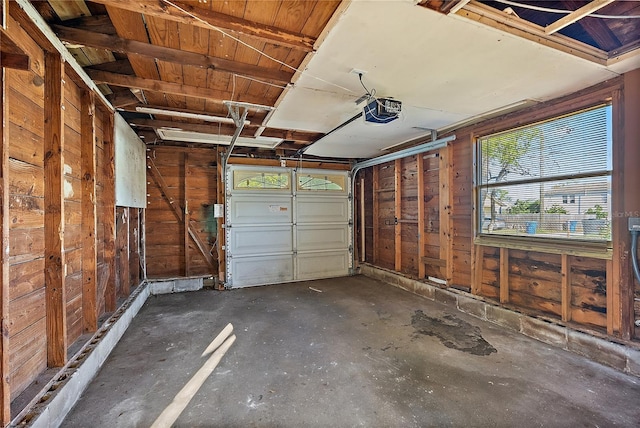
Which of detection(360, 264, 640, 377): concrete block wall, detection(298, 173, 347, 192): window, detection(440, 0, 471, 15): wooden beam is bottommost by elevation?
detection(360, 264, 640, 377): concrete block wall

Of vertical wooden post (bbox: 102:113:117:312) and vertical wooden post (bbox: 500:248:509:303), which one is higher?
vertical wooden post (bbox: 102:113:117:312)

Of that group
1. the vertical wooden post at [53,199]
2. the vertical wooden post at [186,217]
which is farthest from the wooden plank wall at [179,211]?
the vertical wooden post at [53,199]

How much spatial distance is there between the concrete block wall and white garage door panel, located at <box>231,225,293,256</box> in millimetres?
2372

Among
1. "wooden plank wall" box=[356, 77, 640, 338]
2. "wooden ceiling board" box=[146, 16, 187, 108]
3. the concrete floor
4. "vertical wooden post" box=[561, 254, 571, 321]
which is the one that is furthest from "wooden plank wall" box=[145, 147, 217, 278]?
"vertical wooden post" box=[561, 254, 571, 321]

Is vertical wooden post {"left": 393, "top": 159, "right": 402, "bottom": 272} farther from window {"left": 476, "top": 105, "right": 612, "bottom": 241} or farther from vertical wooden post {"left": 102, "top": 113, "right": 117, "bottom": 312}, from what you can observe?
vertical wooden post {"left": 102, "top": 113, "right": 117, "bottom": 312}

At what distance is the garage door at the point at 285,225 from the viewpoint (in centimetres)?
481

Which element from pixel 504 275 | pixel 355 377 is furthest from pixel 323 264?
pixel 355 377

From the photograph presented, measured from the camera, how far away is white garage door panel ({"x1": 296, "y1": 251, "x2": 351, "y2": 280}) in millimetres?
5266

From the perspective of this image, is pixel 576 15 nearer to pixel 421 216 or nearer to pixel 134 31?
pixel 134 31

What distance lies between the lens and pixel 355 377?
6.79 ft

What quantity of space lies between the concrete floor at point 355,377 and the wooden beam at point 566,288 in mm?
343

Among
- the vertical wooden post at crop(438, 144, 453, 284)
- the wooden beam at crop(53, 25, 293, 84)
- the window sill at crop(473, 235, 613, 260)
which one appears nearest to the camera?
the wooden beam at crop(53, 25, 293, 84)

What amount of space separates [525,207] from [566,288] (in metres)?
0.83

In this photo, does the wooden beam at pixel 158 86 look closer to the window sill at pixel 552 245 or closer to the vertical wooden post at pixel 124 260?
the vertical wooden post at pixel 124 260
